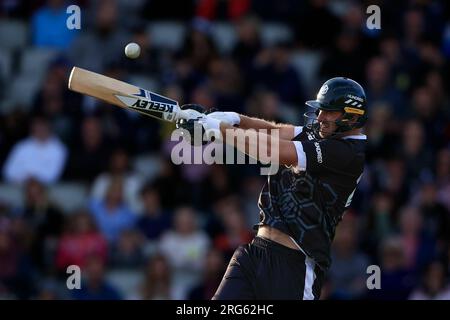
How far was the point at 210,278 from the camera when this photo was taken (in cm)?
1203

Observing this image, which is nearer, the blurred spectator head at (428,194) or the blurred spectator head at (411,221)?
the blurred spectator head at (411,221)

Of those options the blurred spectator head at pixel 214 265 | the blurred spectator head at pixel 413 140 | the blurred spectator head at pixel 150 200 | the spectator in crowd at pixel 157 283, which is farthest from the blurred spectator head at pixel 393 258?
the blurred spectator head at pixel 150 200

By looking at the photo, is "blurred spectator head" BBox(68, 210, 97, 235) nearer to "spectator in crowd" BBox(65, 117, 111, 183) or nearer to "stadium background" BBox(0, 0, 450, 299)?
"stadium background" BBox(0, 0, 450, 299)

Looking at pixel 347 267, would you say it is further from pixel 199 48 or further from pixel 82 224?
pixel 199 48

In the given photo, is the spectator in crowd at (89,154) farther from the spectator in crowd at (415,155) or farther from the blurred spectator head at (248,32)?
the spectator in crowd at (415,155)

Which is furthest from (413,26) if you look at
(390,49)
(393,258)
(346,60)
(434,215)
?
(393,258)

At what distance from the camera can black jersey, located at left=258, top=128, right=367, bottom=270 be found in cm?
836

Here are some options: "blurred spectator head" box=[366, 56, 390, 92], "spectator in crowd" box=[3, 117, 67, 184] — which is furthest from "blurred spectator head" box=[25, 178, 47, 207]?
"blurred spectator head" box=[366, 56, 390, 92]

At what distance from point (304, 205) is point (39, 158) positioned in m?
5.74

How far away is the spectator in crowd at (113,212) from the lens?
1302cm

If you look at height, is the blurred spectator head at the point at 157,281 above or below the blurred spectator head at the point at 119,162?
below

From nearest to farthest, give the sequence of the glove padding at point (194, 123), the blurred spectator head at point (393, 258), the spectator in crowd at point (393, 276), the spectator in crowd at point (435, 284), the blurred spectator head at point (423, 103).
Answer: the glove padding at point (194, 123) < the spectator in crowd at point (435, 284) < the spectator in crowd at point (393, 276) < the blurred spectator head at point (393, 258) < the blurred spectator head at point (423, 103)

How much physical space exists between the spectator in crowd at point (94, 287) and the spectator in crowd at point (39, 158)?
1.66 meters

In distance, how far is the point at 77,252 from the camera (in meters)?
12.6
